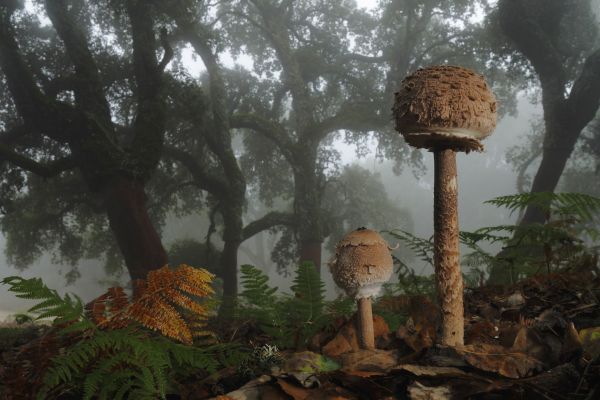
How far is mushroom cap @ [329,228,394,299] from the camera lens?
193cm

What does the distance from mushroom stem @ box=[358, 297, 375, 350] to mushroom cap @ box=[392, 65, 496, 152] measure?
0.85 metres

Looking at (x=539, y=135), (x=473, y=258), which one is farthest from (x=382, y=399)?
(x=539, y=135)

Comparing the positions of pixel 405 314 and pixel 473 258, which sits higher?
pixel 473 258

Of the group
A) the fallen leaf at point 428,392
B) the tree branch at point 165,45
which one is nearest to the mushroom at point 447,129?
the fallen leaf at point 428,392

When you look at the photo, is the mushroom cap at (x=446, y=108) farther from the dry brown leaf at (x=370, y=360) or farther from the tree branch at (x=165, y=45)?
the tree branch at (x=165, y=45)

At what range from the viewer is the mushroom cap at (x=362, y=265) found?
6.35 feet

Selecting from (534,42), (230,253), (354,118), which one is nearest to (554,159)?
(534,42)

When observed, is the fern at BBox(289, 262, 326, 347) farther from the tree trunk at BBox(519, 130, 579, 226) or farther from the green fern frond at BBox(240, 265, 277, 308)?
the tree trunk at BBox(519, 130, 579, 226)

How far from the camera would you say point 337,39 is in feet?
70.7

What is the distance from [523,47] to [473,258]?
12.6 meters

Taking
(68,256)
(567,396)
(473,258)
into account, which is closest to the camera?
(567,396)

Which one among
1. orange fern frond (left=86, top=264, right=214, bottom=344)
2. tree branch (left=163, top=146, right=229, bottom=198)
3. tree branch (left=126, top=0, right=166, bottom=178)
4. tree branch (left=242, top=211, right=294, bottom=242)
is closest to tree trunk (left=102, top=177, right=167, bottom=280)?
tree branch (left=126, top=0, right=166, bottom=178)

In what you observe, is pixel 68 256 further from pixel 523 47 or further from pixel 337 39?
pixel 523 47

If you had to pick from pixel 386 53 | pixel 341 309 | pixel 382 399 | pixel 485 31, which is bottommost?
pixel 382 399
